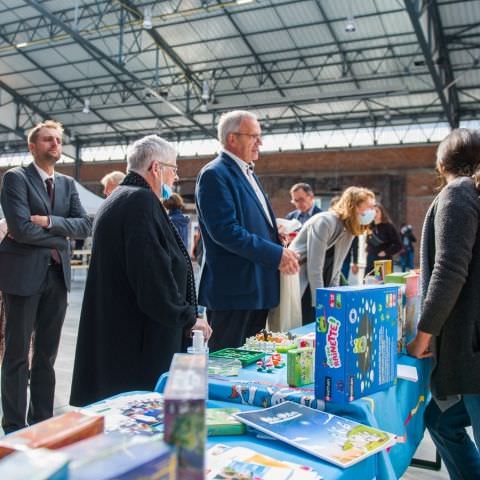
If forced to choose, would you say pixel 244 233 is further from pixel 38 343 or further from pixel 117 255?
pixel 38 343

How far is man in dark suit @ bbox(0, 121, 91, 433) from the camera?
2234 millimetres

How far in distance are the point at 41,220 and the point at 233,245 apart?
908mm

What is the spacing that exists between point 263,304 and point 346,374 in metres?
1.07

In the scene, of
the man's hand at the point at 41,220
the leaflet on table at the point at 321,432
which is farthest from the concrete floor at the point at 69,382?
the leaflet on table at the point at 321,432

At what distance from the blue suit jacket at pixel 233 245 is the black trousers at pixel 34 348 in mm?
728

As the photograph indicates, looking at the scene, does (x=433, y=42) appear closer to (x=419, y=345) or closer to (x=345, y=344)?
(x=419, y=345)

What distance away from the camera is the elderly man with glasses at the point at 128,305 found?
1.60 metres

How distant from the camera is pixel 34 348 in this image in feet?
7.89

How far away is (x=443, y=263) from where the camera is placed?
137 cm

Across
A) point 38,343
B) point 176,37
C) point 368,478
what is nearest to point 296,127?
point 176,37

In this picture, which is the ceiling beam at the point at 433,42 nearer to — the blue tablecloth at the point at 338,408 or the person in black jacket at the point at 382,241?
the person in black jacket at the point at 382,241

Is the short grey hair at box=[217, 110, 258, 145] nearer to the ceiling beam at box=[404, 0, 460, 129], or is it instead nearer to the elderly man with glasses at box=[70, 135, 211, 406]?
the elderly man with glasses at box=[70, 135, 211, 406]

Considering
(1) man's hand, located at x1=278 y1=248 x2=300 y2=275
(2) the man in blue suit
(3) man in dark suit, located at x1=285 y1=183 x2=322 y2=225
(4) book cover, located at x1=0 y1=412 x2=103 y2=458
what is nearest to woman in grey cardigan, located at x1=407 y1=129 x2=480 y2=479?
(1) man's hand, located at x1=278 y1=248 x2=300 y2=275

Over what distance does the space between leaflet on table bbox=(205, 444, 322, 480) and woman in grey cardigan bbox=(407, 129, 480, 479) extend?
0.72 metres
